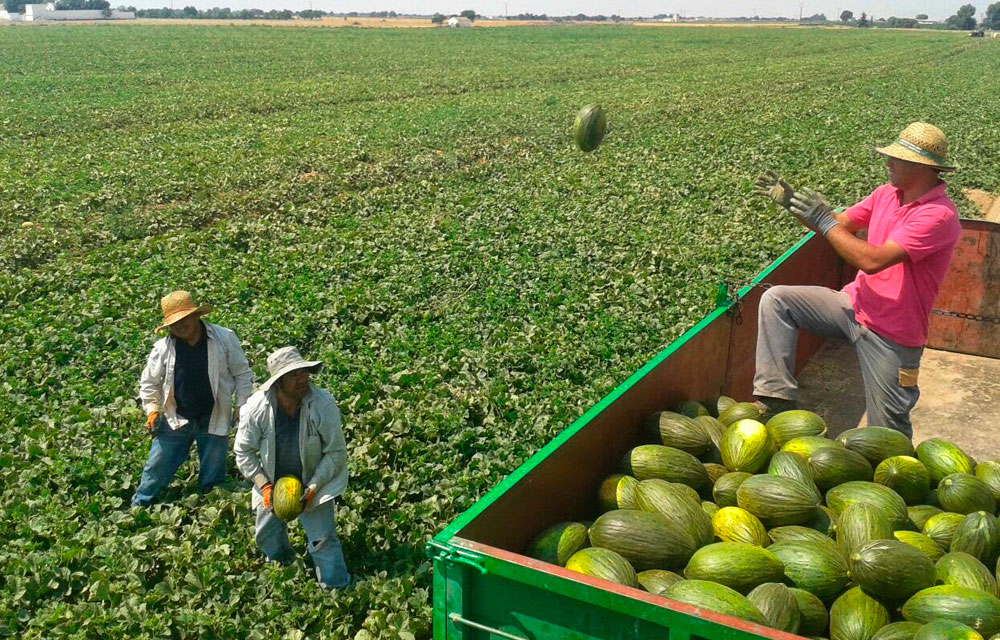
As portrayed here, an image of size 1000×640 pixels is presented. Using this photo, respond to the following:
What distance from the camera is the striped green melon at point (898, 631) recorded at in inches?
127

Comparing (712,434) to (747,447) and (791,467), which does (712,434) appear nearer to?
(747,447)

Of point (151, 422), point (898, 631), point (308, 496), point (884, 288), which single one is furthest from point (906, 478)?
point (151, 422)

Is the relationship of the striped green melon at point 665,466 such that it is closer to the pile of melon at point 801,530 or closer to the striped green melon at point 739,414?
the pile of melon at point 801,530

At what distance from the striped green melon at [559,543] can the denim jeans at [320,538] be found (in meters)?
1.65

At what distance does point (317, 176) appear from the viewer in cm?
1788

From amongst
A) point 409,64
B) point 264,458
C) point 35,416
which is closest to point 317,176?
point 35,416

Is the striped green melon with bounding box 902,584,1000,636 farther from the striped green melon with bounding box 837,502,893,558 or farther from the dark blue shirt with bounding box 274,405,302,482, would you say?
the dark blue shirt with bounding box 274,405,302,482

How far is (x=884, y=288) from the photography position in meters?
5.83

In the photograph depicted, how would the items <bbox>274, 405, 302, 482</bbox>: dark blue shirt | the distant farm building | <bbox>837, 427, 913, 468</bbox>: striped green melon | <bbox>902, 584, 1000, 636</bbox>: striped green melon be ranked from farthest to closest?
the distant farm building
<bbox>274, 405, 302, 482</bbox>: dark blue shirt
<bbox>837, 427, 913, 468</bbox>: striped green melon
<bbox>902, 584, 1000, 636</bbox>: striped green melon

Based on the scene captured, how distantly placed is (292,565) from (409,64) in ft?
153

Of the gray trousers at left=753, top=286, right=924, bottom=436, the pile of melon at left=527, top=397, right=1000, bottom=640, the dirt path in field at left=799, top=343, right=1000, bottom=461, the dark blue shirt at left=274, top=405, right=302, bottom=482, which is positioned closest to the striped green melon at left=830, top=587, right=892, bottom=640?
the pile of melon at left=527, top=397, right=1000, bottom=640

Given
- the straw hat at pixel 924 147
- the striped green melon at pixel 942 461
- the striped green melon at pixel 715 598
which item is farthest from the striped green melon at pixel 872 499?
the straw hat at pixel 924 147

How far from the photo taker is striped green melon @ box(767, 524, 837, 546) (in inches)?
154

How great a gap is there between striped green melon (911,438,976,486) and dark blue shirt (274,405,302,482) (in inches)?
134
